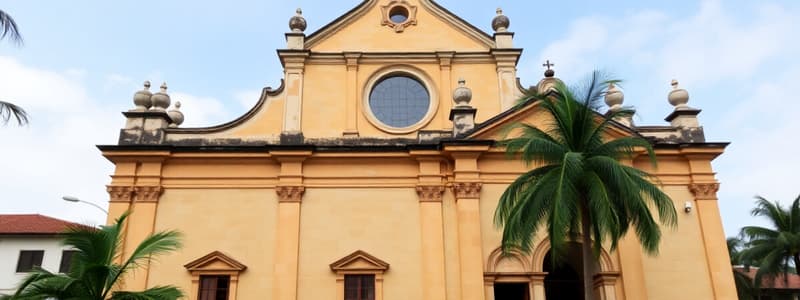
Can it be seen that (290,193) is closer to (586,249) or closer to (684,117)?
(586,249)

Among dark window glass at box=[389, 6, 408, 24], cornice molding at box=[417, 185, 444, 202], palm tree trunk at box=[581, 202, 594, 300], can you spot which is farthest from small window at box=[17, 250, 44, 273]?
palm tree trunk at box=[581, 202, 594, 300]

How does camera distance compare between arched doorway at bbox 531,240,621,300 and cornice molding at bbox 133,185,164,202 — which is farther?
cornice molding at bbox 133,185,164,202

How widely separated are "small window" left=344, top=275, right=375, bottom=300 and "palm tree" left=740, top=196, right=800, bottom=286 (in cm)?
2098

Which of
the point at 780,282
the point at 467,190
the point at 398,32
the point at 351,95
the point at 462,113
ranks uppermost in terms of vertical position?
the point at 398,32

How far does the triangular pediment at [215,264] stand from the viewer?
17688 mm

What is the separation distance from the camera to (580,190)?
1380 cm

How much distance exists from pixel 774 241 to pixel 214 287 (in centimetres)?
2593

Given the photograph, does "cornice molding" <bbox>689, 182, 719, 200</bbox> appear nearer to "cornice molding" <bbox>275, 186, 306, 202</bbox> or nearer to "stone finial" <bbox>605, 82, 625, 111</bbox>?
"stone finial" <bbox>605, 82, 625, 111</bbox>

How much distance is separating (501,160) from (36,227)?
88.9 feet

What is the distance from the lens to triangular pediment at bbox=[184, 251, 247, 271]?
1769 cm

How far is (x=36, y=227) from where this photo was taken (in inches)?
1292

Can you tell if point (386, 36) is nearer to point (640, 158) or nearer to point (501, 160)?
point (501, 160)

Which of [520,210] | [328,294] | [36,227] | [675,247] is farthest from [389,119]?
[36,227]

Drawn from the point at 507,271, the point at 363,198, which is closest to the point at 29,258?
the point at 363,198
